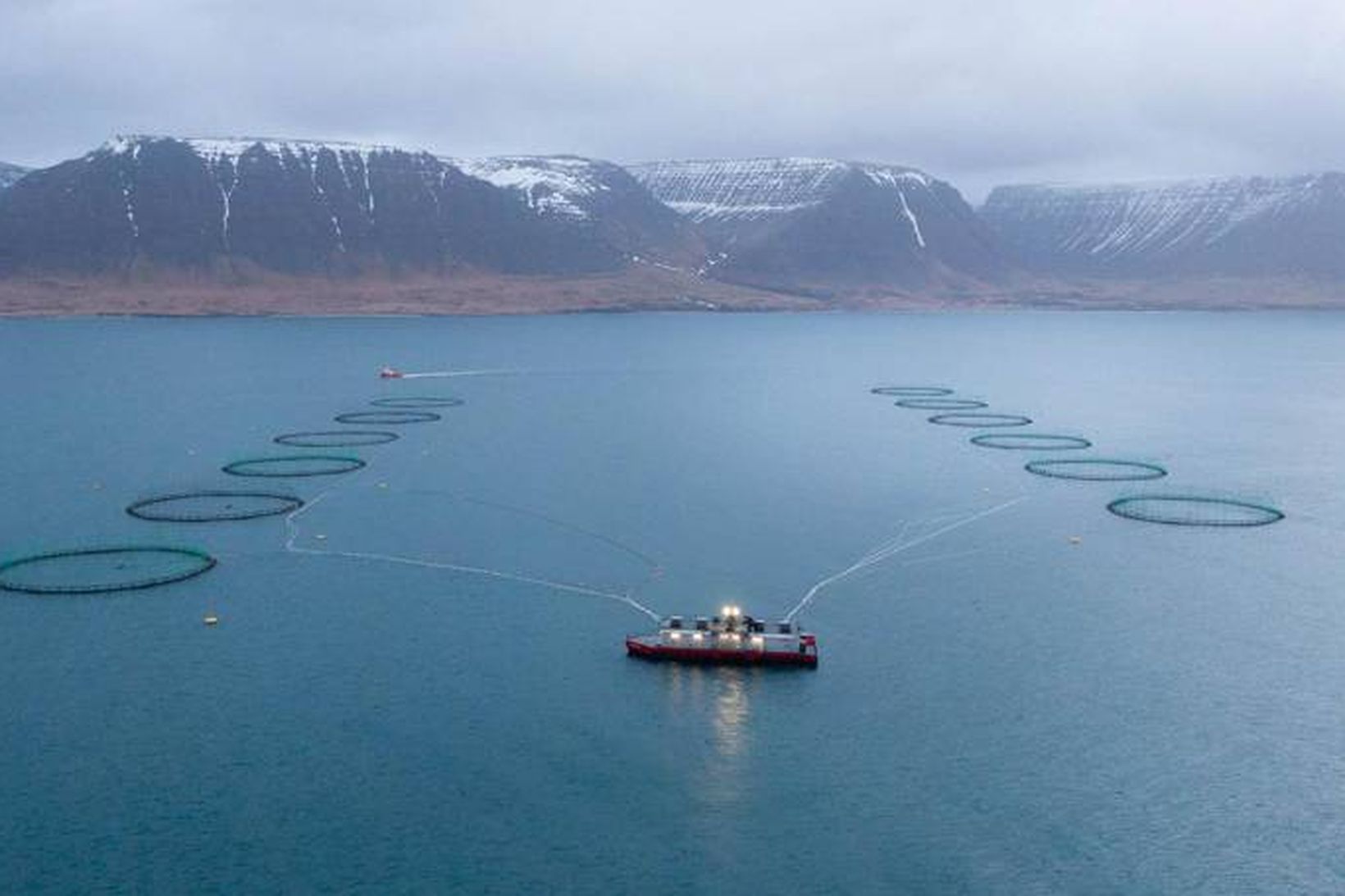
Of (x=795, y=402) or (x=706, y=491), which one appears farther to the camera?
(x=795, y=402)

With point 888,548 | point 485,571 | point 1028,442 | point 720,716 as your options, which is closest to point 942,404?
point 1028,442

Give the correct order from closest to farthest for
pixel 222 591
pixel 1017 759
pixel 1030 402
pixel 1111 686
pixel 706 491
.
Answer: pixel 1017 759, pixel 1111 686, pixel 222 591, pixel 706 491, pixel 1030 402

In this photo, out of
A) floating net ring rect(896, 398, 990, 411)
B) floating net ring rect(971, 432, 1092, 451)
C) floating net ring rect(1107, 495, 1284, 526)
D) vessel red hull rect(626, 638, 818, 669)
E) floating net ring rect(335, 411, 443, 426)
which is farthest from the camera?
floating net ring rect(896, 398, 990, 411)

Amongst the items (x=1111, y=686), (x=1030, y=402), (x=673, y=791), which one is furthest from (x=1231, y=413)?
(x=673, y=791)

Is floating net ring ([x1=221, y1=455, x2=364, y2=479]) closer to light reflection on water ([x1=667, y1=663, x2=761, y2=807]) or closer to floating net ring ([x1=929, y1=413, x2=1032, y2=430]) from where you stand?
light reflection on water ([x1=667, y1=663, x2=761, y2=807])

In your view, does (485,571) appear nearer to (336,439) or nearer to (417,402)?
(336,439)

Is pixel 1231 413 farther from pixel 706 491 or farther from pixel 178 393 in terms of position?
pixel 178 393

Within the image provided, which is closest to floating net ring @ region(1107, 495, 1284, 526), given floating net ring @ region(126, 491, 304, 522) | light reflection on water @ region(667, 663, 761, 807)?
light reflection on water @ region(667, 663, 761, 807)
